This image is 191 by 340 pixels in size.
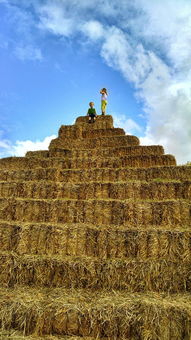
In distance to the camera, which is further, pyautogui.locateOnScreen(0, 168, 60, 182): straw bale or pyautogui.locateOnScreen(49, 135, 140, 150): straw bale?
pyautogui.locateOnScreen(49, 135, 140, 150): straw bale

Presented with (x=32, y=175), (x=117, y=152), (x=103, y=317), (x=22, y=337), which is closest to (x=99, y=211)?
(x=103, y=317)

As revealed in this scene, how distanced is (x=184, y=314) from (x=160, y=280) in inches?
34.2

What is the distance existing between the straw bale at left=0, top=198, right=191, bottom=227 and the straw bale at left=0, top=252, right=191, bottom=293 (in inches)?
45.5

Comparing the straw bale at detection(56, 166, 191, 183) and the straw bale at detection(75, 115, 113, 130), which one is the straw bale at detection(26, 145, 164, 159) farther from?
the straw bale at detection(75, 115, 113, 130)

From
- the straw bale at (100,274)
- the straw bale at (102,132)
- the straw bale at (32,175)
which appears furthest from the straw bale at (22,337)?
the straw bale at (102,132)

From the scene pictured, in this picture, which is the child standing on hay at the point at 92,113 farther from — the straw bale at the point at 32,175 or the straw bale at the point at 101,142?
the straw bale at the point at 32,175

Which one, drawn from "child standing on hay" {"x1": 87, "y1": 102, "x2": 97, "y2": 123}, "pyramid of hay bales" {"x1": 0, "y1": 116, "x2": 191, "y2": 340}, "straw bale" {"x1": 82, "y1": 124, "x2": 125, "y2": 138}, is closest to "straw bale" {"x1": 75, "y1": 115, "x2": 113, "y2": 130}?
"child standing on hay" {"x1": 87, "y1": 102, "x2": 97, "y2": 123}

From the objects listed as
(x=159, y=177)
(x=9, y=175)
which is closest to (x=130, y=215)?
(x=159, y=177)

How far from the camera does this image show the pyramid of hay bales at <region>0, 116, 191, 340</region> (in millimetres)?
3393

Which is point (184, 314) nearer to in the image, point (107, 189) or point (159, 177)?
point (107, 189)

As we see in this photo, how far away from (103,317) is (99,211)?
2455 mm

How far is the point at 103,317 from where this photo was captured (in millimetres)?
3379

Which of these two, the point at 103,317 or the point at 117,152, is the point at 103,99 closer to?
the point at 117,152

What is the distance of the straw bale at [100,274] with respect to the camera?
418 centimetres
